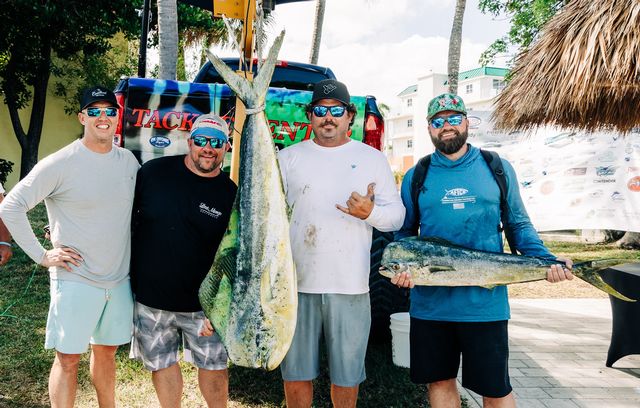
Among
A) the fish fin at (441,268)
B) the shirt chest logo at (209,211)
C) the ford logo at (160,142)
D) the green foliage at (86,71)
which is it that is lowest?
the fish fin at (441,268)

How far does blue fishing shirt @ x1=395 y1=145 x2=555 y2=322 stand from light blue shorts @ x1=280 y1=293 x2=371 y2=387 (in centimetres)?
34

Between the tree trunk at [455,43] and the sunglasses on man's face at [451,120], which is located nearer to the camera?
the sunglasses on man's face at [451,120]

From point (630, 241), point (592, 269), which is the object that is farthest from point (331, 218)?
point (630, 241)

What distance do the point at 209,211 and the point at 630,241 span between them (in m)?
10.9

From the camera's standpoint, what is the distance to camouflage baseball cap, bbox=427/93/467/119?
263 cm

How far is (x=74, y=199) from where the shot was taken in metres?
2.54

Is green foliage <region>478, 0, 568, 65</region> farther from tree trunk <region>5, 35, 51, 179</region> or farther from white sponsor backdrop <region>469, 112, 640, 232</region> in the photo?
tree trunk <region>5, 35, 51, 179</region>

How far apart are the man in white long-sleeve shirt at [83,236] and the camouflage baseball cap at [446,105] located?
167 centimetres

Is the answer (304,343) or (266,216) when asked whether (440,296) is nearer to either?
(304,343)

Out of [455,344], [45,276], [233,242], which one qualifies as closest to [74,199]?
[233,242]

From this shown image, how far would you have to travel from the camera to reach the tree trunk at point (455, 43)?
909 centimetres

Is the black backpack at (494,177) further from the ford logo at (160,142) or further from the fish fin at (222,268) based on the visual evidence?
the ford logo at (160,142)

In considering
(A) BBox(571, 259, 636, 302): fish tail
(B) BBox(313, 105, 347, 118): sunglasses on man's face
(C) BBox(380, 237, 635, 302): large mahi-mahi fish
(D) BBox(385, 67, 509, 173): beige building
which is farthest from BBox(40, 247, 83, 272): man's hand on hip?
(D) BBox(385, 67, 509, 173): beige building

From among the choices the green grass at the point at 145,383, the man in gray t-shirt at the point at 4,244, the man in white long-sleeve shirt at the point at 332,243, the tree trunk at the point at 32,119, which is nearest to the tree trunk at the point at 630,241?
the green grass at the point at 145,383
